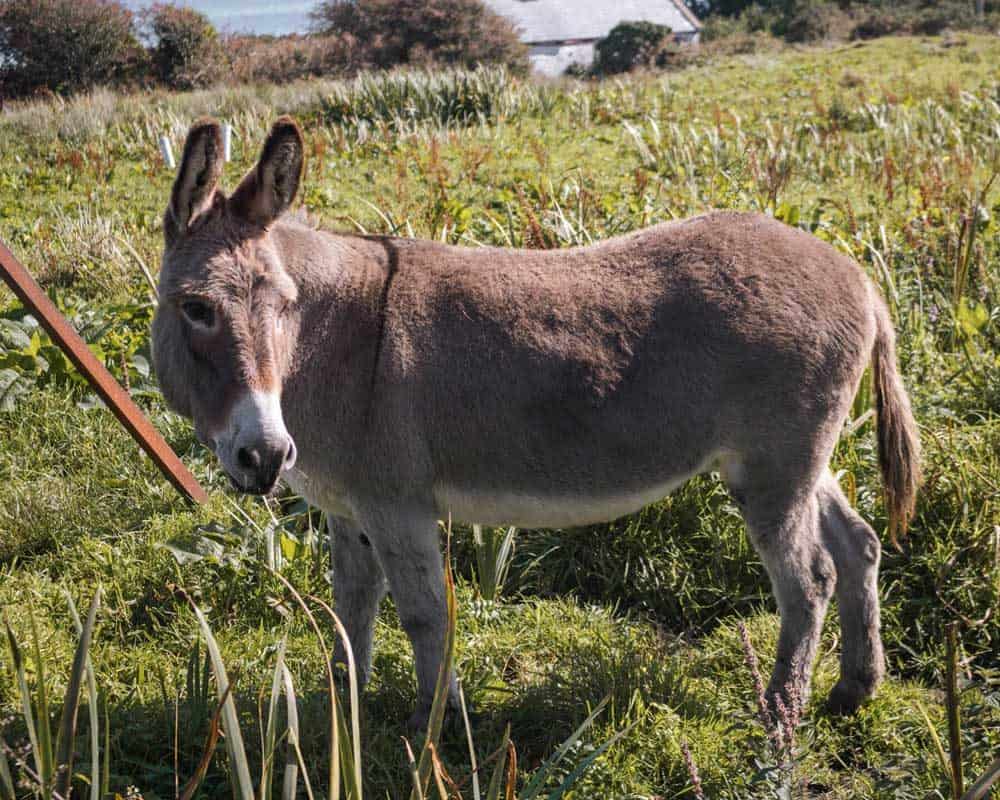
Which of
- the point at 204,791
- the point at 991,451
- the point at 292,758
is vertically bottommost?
the point at 204,791

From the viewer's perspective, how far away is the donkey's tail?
3.10 m

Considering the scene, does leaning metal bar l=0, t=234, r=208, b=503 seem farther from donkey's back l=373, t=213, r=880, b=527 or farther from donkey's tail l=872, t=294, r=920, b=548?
donkey's tail l=872, t=294, r=920, b=548

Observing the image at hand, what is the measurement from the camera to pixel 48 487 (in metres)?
4.10

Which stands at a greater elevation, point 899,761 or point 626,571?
point 626,571

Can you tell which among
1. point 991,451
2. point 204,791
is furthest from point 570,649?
point 991,451

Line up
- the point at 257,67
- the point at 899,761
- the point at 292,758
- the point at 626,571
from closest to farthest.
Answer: the point at 292,758, the point at 899,761, the point at 626,571, the point at 257,67

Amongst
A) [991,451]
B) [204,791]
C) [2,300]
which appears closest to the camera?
[204,791]

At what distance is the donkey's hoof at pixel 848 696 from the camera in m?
3.01

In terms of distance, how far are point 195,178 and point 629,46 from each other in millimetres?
32049

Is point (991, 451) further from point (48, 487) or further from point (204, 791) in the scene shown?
point (48, 487)

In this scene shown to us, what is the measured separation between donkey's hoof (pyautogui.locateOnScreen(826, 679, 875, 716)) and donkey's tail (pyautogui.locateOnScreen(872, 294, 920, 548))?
58 centimetres

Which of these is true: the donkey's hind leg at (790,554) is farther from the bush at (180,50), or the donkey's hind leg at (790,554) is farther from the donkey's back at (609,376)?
the bush at (180,50)

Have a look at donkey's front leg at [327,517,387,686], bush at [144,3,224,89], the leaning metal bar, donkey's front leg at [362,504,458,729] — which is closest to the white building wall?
bush at [144,3,224,89]

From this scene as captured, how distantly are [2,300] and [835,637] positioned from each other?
18.3ft
